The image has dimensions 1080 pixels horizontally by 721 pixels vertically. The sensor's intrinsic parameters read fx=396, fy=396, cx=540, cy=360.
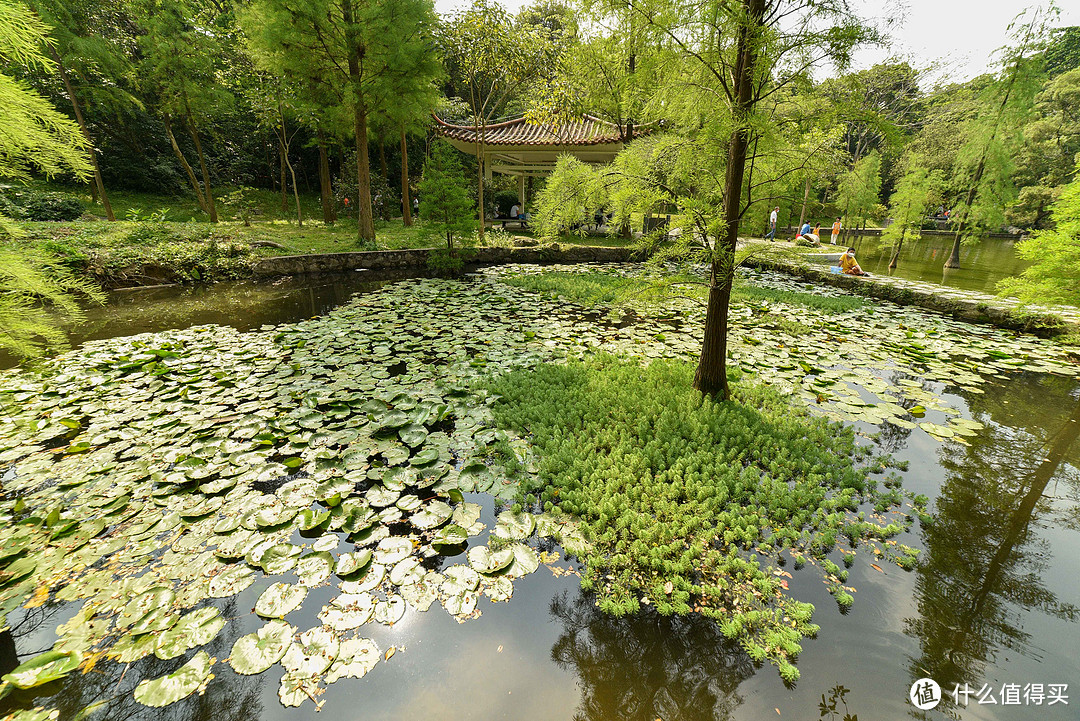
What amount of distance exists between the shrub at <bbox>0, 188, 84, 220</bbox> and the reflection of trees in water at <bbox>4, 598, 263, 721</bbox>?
15139 mm

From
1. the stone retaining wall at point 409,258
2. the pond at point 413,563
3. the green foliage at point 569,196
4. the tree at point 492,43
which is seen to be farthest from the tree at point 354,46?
the pond at point 413,563

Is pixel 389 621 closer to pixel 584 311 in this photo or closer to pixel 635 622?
pixel 635 622

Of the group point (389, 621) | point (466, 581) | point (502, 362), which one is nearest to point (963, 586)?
point (466, 581)

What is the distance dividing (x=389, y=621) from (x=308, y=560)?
0.66 metres

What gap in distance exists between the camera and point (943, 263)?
15.0 metres

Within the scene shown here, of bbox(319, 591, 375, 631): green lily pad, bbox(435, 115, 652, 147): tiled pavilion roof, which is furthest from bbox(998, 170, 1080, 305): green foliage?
bbox(435, 115, 652, 147): tiled pavilion roof

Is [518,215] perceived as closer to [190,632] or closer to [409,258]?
[409,258]

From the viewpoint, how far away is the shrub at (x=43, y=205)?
10.8 meters

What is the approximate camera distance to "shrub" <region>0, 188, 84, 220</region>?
10.8 meters

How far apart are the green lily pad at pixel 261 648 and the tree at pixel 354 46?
11.2 m

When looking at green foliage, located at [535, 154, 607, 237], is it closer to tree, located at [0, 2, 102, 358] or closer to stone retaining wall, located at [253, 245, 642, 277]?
tree, located at [0, 2, 102, 358]

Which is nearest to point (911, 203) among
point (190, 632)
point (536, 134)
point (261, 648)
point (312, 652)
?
point (536, 134)

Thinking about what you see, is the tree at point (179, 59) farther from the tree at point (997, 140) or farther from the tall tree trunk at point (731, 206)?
the tree at point (997, 140)

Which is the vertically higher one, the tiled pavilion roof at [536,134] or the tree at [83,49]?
the tree at [83,49]
